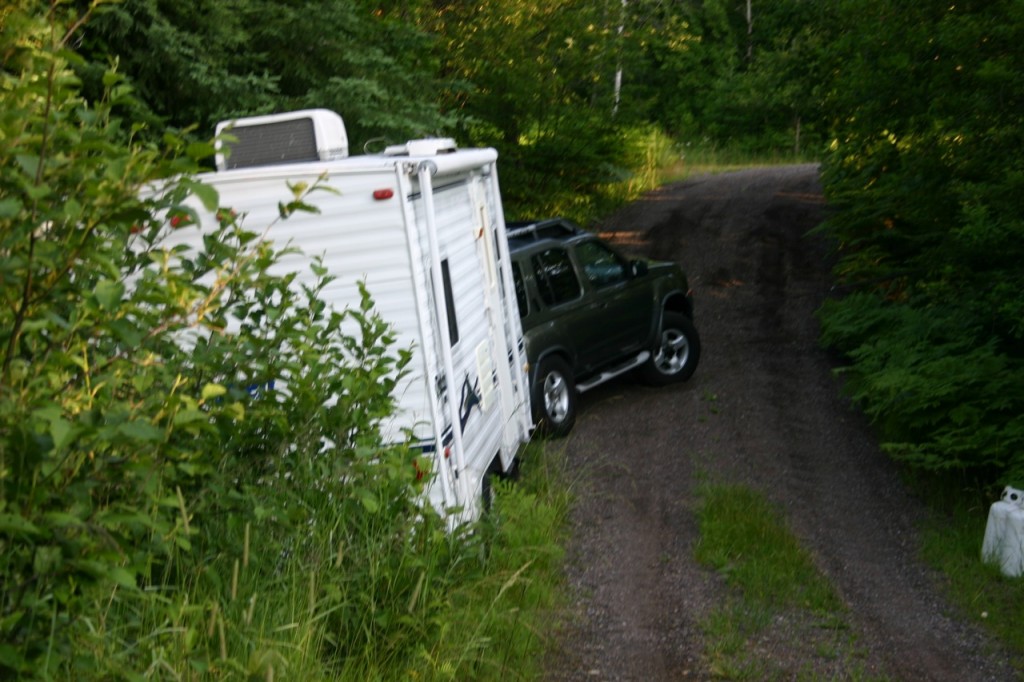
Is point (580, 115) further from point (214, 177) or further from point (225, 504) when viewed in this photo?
point (225, 504)

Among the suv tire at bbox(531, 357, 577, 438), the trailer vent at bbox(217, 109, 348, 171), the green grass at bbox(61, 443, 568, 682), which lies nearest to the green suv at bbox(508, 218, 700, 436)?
the suv tire at bbox(531, 357, 577, 438)

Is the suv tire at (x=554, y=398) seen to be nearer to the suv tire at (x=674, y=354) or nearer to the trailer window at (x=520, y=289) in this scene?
the trailer window at (x=520, y=289)

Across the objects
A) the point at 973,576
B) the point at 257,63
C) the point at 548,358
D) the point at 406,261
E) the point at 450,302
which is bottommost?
the point at 973,576

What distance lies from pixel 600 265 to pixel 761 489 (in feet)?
11.0

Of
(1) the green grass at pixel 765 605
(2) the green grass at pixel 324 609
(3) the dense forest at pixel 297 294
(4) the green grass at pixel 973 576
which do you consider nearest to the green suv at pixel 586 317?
(3) the dense forest at pixel 297 294

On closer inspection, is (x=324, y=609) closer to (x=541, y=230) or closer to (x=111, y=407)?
(x=111, y=407)

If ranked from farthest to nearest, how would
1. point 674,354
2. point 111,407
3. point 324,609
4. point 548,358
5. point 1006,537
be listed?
point 674,354 → point 548,358 → point 1006,537 → point 324,609 → point 111,407

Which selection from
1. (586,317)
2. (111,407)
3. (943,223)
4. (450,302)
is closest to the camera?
(111,407)

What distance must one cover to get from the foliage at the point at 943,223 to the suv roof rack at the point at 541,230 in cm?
301

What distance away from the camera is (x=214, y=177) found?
235 inches

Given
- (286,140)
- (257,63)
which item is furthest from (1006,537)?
(257,63)

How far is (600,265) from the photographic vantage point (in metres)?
11.4

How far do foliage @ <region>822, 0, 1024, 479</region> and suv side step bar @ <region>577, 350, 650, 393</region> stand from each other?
205 centimetres

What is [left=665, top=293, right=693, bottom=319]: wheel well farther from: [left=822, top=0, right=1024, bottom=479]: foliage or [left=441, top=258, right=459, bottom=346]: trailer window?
[left=441, top=258, right=459, bottom=346]: trailer window
